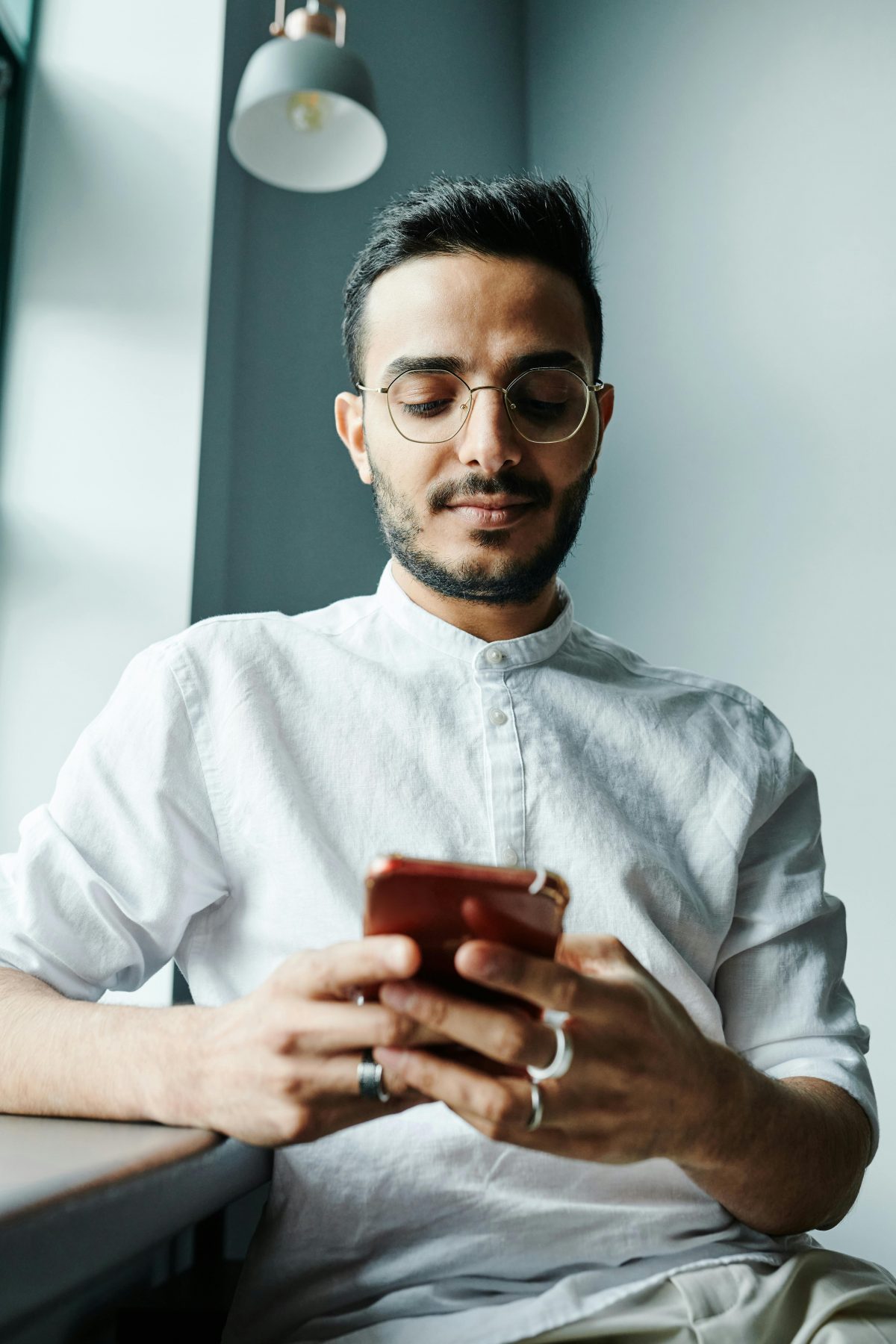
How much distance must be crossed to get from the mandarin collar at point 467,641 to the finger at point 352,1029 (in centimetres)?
54

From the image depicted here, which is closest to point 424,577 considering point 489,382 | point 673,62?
point 489,382

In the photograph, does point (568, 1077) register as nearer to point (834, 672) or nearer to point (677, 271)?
point (834, 672)

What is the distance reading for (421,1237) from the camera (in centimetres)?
84

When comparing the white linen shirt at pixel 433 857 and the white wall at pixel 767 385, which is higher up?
the white wall at pixel 767 385

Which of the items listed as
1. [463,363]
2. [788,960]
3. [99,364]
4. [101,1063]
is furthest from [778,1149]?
[99,364]

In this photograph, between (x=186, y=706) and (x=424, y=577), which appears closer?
(x=186, y=706)

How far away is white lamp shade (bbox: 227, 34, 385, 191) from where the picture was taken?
4.68 ft

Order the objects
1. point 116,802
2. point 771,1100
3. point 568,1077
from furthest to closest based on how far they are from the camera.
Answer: point 116,802, point 771,1100, point 568,1077

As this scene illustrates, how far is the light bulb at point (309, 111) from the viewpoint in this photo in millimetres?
1484

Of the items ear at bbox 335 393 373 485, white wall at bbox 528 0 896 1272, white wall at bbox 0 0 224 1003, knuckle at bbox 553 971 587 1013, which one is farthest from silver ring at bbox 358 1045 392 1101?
white wall at bbox 528 0 896 1272

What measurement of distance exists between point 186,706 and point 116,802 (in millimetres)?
107

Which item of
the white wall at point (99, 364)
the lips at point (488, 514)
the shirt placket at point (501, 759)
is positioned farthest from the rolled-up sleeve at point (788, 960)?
the white wall at point (99, 364)

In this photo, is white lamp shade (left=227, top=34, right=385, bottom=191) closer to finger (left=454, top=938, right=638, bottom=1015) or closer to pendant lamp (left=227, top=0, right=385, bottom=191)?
pendant lamp (left=227, top=0, right=385, bottom=191)

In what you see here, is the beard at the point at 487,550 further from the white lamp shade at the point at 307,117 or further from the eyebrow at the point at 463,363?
the white lamp shade at the point at 307,117
